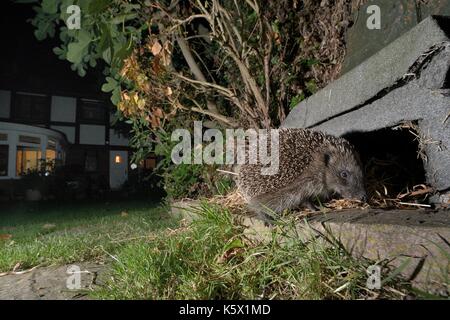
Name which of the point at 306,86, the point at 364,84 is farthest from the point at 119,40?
the point at 364,84

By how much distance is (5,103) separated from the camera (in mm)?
25469

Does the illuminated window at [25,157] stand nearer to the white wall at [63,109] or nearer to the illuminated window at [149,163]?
the white wall at [63,109]

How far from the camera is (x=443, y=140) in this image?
8.86 ft

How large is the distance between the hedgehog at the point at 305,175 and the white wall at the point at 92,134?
89.4 ft

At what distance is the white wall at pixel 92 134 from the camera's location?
28.1 m

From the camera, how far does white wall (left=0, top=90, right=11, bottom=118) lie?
2529 cm

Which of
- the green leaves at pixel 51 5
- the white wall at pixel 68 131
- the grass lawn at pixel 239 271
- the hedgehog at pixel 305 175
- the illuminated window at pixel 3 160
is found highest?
the white wall at pixel 68 131

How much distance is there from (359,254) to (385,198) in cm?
130

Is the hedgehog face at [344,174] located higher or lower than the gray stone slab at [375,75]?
lower

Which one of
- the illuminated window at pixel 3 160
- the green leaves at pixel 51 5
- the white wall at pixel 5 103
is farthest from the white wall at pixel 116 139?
the green leaves at pixel 51 5

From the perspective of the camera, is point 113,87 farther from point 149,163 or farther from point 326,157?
point 149,163

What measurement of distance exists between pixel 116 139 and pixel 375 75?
28.9 meters
